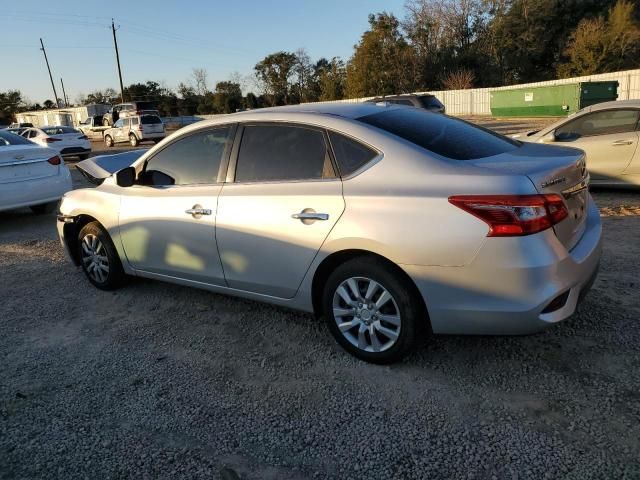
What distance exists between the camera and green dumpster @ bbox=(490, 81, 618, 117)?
2288 centimetres

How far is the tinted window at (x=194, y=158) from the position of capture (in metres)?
3.81

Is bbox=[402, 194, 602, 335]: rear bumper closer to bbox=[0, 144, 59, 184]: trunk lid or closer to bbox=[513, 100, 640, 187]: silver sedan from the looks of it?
bbox=[513, 100, 640, 187]: silver sedan

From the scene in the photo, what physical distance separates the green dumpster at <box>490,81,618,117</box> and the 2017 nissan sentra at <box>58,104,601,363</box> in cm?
2264

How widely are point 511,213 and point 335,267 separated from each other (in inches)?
44.1

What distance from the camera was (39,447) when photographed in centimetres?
265

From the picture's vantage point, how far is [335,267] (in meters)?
3.21

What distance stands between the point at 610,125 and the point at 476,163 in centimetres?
556

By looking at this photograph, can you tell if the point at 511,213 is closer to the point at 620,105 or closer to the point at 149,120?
the point at 620,105

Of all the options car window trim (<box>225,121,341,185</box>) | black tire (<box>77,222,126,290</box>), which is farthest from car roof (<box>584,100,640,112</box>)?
black tire (<box>77,222,126,290</box>)

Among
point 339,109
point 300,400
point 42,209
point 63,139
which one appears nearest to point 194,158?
point 339,109

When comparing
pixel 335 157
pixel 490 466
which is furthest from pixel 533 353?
pixel 335 157

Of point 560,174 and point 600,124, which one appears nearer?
point 560,174

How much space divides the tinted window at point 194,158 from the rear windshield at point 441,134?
45.8 inches

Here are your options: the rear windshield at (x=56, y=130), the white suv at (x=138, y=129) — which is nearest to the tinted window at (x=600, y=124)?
the rear windshield at (x=56, y=130)
